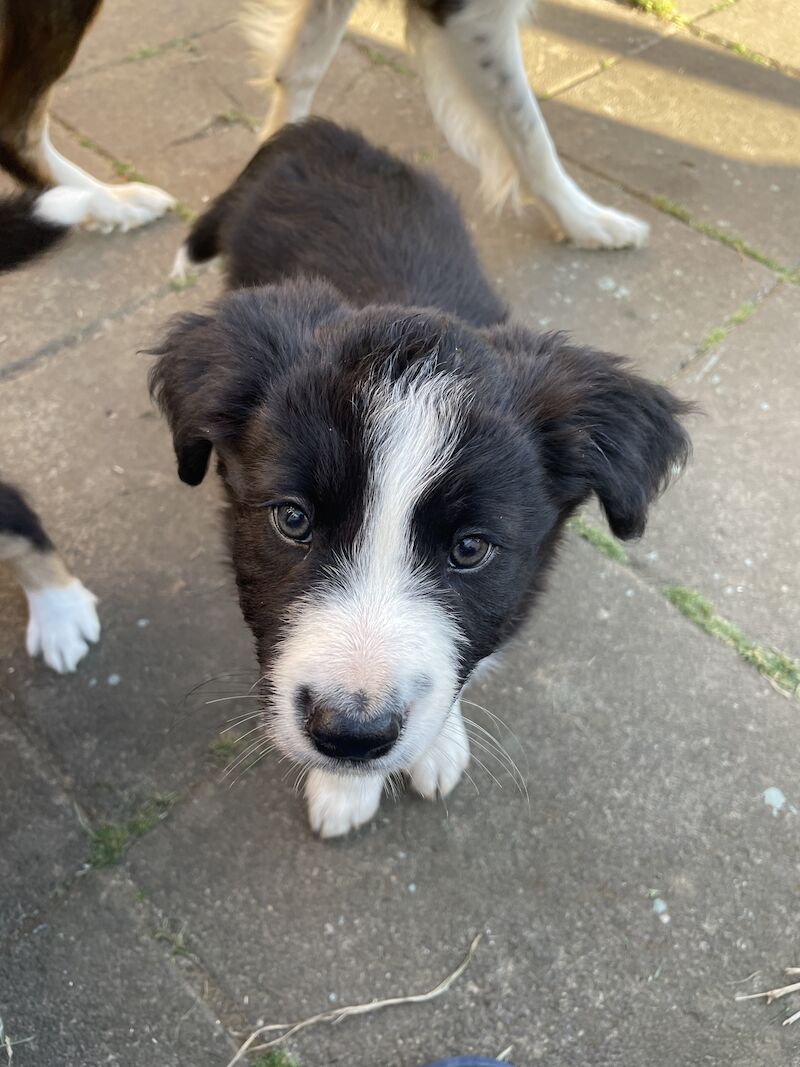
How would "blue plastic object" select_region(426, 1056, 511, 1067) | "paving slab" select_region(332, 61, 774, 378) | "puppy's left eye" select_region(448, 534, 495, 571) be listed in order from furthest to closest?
"paving slab" select_region(332, 61, 774, 378) < "blue plastic object" select_region(426, 1056, 511, 1067) < "puppy's left eye" select_region(448, 534, 495, 571)

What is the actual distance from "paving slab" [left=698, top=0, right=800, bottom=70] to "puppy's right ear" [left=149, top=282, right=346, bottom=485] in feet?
12.7

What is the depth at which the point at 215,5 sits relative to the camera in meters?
4.55

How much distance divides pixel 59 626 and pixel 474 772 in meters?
1.22

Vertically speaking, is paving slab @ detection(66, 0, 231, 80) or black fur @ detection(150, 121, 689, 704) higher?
black fur @ detection(150, 121, 689, 704)

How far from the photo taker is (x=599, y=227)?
3.36 metres

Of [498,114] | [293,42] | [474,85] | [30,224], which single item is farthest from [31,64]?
[498,114]

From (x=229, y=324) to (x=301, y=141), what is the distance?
1.33 m

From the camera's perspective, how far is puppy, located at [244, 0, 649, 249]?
9.30 ft

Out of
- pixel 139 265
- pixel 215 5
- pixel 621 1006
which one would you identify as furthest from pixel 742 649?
pixel 215 5

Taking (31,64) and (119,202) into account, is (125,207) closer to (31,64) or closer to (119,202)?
(119,202)

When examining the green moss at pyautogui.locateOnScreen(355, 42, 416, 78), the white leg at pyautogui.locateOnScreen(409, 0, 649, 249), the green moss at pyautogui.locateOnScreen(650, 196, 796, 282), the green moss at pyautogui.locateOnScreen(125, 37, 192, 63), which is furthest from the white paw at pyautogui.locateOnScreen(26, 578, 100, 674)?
the green moss at pyautogui.locateOnScreen(355, 42, 416, 78)

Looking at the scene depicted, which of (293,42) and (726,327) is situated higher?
(293,42)

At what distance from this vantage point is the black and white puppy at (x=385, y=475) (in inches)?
55.9

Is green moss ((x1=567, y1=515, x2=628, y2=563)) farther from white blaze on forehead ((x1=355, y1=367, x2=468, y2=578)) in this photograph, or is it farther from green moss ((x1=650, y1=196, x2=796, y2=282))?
green moss ((x1=650, y1=196, x2=796, y2=282))
